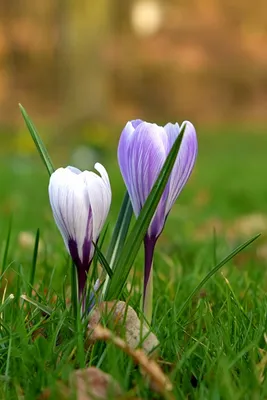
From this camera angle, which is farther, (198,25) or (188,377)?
(198,25)

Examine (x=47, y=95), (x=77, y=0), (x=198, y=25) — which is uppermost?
(x=77, y=0)

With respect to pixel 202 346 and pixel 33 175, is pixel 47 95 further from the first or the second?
pixel 202 346

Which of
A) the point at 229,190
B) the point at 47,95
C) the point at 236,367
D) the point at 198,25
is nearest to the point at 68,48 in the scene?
the point at 229,190

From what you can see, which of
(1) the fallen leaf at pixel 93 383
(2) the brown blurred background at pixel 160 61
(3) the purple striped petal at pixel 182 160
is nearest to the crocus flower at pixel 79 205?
(3) the purple striped petal at pixel 182 160

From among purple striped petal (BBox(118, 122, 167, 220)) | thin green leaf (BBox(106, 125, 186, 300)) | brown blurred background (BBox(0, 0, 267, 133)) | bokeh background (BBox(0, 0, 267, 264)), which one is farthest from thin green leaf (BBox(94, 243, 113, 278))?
brown blurred background (BBox(0, 0, 267, 133))

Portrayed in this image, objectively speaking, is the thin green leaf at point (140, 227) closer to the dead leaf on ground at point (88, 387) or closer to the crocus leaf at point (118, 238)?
the crocus leaf at point (118, 238)

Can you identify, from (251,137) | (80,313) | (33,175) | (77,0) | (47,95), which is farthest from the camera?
(47,95)
